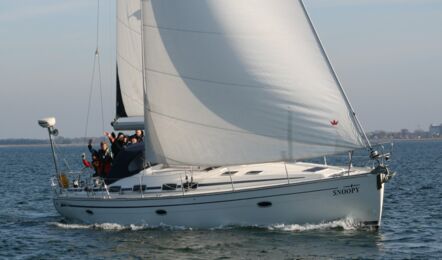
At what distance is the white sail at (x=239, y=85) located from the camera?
2380 centimetres

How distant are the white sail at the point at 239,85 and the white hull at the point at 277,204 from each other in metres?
1.00

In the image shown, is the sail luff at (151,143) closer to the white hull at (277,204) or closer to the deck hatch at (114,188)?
the white hull at (277,204)

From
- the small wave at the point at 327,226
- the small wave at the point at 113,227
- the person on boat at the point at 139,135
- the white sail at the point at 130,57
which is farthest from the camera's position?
the person on boat at the point at 139,135

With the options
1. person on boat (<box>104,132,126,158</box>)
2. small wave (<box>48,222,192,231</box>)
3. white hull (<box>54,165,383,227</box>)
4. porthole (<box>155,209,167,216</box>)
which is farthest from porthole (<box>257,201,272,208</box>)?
person on boat (<box>104,132,126,158</box>)

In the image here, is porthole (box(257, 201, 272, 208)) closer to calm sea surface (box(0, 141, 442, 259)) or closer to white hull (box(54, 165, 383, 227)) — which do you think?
white hull (box(54, 165, 383, 227))

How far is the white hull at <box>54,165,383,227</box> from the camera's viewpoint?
2420 cm

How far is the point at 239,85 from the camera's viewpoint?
24766 millimetres

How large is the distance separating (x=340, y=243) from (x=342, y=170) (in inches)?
119

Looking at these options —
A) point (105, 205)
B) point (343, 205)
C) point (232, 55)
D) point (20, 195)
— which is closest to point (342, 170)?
point (343, 205)

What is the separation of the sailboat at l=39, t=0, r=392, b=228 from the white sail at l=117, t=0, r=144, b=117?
12.1 ft

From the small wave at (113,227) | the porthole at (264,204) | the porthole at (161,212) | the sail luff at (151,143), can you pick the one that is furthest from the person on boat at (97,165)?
the porthole at (264,204)

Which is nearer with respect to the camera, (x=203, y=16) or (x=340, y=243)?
(x=340, y=243)

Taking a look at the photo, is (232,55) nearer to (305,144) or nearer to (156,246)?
(305,144)

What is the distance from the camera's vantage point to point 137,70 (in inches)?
1174
